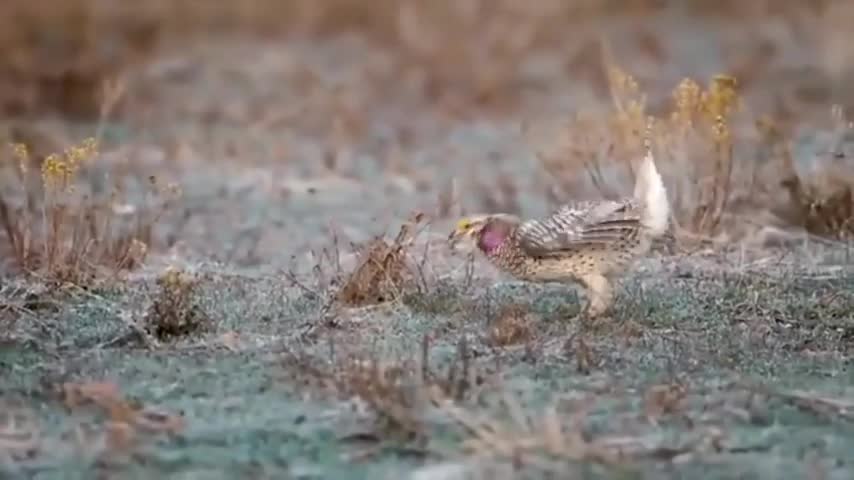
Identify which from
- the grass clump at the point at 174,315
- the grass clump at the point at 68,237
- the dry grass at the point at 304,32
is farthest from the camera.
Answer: the dry grass at the point at 304,32

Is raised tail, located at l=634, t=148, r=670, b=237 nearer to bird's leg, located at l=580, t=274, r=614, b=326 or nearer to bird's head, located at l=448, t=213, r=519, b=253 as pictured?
bird's leg, located at l=580, t=274, r=614, b=326

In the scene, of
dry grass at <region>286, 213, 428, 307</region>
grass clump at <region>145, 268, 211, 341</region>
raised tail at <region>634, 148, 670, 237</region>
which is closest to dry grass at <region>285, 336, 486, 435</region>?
grass clump at <region>145, 268, 211, 341</region>

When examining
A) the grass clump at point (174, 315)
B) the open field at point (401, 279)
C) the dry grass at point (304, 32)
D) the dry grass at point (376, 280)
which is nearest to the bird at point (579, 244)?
the open field at point (401, 279)

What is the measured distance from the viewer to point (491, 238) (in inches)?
213

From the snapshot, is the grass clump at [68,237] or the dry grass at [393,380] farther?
the grass clump at [68,237]

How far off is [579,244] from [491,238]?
0.28 metres

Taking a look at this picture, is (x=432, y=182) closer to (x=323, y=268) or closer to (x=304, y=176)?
(x=304, y=176)

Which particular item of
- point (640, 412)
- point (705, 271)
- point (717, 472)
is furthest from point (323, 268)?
point (717, 472)

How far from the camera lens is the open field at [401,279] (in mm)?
4125

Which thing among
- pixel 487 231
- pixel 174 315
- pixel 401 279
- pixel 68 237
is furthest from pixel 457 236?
pixel 68 237

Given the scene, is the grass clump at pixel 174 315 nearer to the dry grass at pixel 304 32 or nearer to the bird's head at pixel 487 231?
the bird's head at pixel 487 231

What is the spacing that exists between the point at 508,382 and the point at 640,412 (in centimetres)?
43

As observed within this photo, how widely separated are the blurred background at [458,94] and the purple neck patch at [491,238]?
1.56 metres

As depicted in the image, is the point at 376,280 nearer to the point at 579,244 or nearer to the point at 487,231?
the point at 487,231
